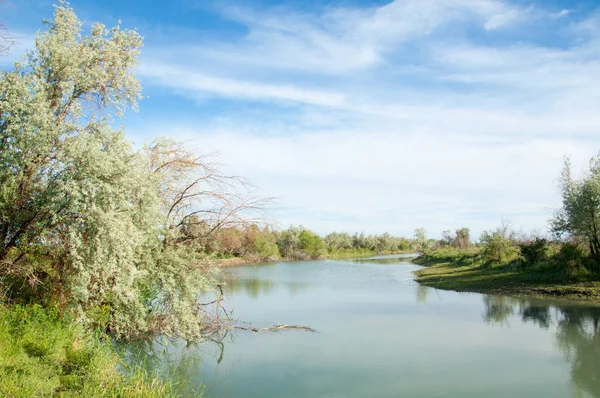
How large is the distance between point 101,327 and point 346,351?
6.72 m

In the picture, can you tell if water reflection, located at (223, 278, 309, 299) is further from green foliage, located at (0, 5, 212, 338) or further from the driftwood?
green foliage, located at (0, 5, 212, 338)

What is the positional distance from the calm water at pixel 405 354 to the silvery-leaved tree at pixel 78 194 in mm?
2291

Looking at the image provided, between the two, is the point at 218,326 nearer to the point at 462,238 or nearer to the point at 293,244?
the point at 462,238

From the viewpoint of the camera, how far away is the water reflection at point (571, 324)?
10835mm

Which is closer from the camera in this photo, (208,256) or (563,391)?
(563,391)

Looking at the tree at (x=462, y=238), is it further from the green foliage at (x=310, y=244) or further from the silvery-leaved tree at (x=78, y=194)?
the silvery-leaved tree at (x=78, y=194)

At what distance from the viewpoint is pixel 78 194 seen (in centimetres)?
870

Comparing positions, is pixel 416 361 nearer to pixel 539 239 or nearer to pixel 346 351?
pixel 346 351

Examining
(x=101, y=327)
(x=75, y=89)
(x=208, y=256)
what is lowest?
(x=101, y=327)

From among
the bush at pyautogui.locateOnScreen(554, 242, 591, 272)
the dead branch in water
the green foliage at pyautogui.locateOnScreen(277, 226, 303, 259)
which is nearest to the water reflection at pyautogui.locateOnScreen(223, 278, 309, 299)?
the dead branch in water

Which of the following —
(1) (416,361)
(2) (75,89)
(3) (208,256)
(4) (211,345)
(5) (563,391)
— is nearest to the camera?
(5) (563,391)

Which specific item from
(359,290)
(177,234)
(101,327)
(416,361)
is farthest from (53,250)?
(359,290)

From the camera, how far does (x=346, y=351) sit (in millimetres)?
13320

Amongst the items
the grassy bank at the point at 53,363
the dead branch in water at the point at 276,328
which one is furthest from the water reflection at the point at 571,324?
the grassy bank at the point at 53,363
